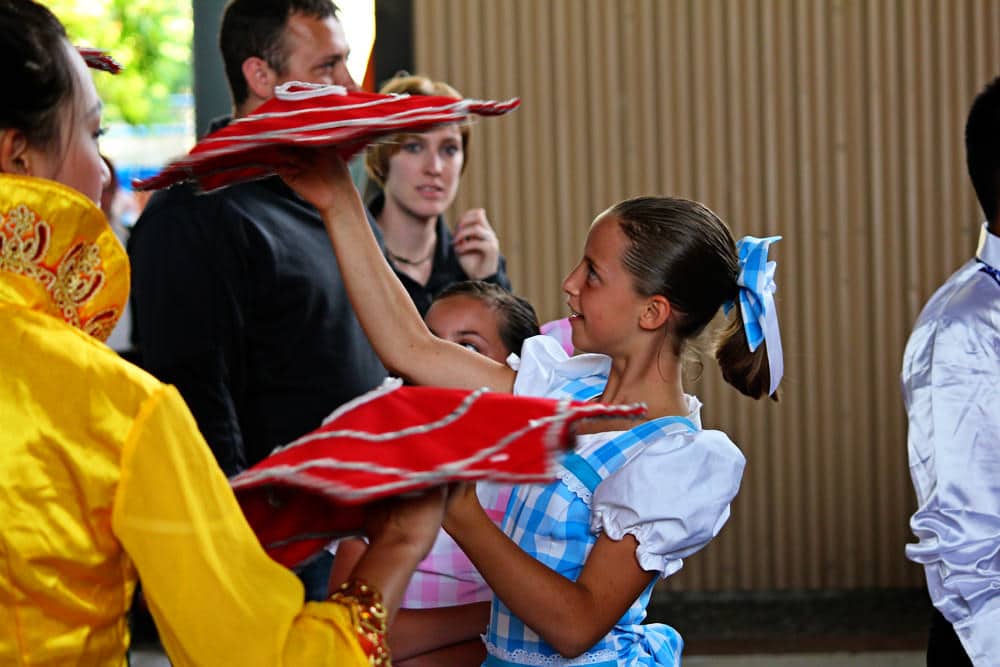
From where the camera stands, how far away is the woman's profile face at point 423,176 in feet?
11.1

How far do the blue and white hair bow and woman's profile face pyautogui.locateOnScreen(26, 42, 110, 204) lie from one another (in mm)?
973

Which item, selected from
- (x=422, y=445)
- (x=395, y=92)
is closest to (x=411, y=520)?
(x=422, y=445)

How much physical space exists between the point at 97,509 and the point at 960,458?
138 cm

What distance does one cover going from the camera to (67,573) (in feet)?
4.08

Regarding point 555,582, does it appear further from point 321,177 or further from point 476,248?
point 476,248

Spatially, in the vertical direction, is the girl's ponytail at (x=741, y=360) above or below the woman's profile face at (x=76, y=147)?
below

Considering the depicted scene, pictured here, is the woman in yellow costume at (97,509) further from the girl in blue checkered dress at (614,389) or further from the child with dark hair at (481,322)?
the child with dark hair at (481,322)

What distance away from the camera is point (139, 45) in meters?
11.4

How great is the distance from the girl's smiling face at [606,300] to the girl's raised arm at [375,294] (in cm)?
18

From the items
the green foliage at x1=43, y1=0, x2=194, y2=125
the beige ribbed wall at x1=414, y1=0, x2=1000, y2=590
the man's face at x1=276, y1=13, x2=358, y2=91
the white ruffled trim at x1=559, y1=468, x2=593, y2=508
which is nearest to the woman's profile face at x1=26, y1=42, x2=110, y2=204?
the white ruffled trim at x1=559, y1=468, x2=593, y2=508

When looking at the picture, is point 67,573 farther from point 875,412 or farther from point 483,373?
point 875,412

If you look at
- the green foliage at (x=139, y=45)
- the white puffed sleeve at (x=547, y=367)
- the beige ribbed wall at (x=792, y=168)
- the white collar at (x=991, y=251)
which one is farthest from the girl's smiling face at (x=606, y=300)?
the green foliage at (x=139, y=45)

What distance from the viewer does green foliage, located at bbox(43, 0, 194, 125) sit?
36.5ft

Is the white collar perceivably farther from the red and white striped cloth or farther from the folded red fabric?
the folded red fabric
